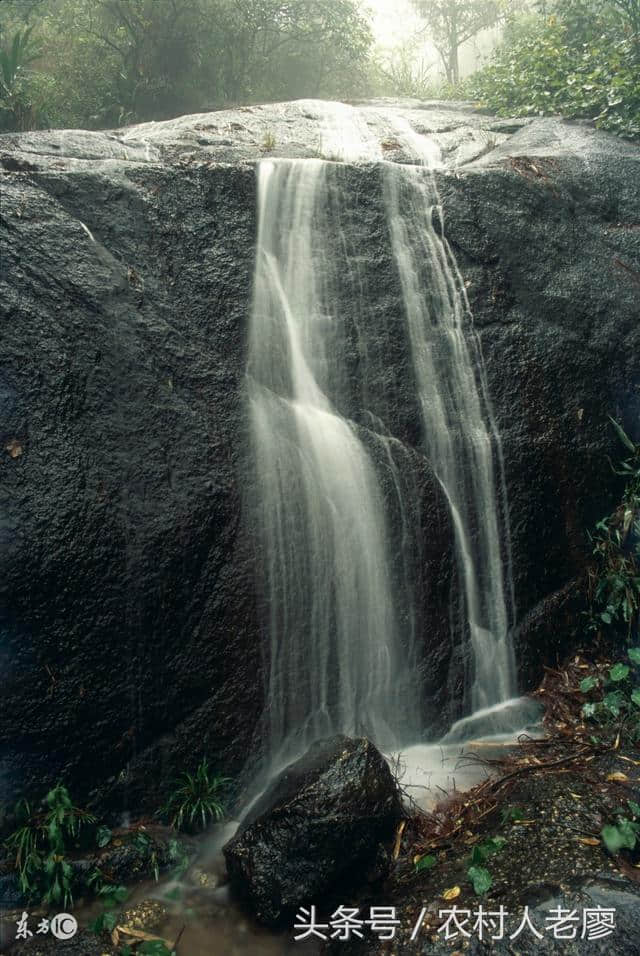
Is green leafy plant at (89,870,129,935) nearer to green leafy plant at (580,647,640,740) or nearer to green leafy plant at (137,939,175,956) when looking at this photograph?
green leafy plant at (137,939,175,956)

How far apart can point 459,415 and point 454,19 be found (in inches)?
560

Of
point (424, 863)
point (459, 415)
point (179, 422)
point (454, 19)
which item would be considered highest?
point (454, 19)

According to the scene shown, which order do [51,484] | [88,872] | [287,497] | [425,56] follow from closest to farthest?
[88,872] → [51,484] → [287,497] → [425,56]

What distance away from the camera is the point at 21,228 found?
4.10 metres

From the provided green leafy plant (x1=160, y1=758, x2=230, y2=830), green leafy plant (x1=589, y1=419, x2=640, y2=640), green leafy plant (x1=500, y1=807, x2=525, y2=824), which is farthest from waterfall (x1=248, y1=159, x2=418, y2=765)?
green leafy plant (x1=589, y1=419, x2=640, y2=640)

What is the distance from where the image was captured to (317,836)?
333 centimetres

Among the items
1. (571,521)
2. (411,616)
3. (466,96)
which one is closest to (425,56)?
(466,96)

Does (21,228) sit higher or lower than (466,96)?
lower

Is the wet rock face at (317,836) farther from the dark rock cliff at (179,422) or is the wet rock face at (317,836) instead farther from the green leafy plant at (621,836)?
the green leafy plant at (621,836)

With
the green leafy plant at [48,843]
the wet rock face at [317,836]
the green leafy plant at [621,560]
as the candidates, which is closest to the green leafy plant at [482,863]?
the wet rock face at [317,836]

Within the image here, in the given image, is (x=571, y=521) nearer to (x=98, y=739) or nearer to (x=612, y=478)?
(x=612, y=478)

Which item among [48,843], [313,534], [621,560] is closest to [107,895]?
[48,843]

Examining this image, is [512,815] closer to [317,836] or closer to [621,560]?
[317,836]

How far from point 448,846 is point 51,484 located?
9.15 ft
